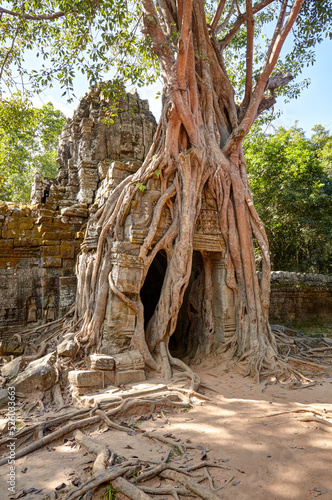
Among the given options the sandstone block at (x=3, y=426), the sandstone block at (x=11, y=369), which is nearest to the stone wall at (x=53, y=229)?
the sandstone block at (x=11, y=369)

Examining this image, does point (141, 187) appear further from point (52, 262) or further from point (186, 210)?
point (52, 262)

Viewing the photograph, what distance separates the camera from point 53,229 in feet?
20.0

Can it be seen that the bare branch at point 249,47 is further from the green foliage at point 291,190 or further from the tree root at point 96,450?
the tree root at point 96,450

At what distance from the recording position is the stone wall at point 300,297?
7.45m

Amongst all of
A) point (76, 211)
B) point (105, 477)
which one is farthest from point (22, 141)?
point (105, 477)

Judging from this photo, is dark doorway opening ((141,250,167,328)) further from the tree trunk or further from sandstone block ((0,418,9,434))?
sandstone block ((0,418,9,434))

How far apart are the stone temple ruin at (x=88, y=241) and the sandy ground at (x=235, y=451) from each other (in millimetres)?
1221

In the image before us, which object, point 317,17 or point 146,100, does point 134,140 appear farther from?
point 317,17

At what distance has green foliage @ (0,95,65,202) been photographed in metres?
6.46

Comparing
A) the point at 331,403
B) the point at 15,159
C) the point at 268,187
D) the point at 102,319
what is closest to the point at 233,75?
the point at 268,187

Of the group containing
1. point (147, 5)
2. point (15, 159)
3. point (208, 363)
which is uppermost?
point (147, 5)

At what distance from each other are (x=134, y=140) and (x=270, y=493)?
722 cm

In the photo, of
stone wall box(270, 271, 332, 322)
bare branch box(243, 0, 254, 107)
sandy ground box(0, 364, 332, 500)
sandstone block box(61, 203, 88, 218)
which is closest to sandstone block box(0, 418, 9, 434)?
sandy ground box(0, 364, 332, 500)

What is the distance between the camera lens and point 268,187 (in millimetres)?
8562
